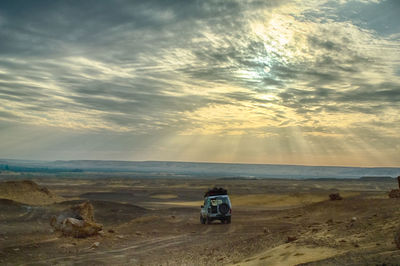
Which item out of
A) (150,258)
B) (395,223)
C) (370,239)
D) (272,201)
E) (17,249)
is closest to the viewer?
(370,239)

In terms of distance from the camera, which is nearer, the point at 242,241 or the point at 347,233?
the point at 347,233

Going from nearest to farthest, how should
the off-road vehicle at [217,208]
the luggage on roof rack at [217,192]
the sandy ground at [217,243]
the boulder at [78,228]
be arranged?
the sandy ground at [217,243] → the boulder at [78,228] → the off-road vehicle at [217,208] → the luggage on roof rack at [217,192]

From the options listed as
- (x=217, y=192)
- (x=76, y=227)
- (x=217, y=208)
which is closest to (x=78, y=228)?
(x=76, y=227)

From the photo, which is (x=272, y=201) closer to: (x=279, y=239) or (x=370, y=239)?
(x=279, y=239)

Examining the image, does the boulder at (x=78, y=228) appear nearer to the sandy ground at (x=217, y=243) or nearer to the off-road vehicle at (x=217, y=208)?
the sandy ground at (x=217, y=243)

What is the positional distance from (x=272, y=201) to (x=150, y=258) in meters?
43.3

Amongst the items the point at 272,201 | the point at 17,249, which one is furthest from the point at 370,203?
the point at 272,201

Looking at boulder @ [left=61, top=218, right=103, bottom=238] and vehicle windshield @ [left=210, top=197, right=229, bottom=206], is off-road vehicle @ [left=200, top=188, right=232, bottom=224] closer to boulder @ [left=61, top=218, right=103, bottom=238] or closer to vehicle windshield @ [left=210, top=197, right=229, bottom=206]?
vehicle windshield @ [left=210, top=197, right=229, bottom=206]

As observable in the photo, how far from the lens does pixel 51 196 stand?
5794cm

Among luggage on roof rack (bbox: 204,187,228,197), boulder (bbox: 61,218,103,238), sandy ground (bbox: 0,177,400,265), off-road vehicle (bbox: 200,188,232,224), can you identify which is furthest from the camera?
luggage on roof rack (bbox: 204,187,228,197)

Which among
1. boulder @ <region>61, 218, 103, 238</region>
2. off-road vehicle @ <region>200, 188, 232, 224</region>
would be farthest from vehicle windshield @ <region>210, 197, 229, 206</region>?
boulder @ <region>61, 218, 103, 238</region>

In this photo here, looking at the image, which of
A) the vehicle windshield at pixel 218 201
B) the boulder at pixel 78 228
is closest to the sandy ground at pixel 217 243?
the boulder at pixel 78 228

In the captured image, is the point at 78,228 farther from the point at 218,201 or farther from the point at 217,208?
the point at 218,201

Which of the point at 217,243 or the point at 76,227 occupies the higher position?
the point at 76,227
